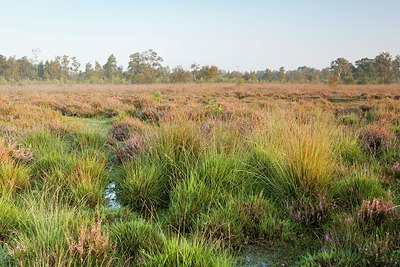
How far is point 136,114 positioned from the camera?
1197 cm

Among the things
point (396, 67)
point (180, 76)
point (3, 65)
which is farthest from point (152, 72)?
point (396, 67)

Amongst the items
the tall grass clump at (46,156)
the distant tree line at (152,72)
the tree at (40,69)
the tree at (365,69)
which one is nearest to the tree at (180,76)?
the distant tree line at (152,72)

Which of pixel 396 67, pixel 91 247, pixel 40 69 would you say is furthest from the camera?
pixel 40 69

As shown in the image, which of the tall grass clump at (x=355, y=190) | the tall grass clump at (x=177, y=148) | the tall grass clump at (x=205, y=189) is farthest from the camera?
the tall grass clump at (x=177, y=148)

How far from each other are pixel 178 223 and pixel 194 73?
62.8 m

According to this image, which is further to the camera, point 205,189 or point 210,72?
point 210,72

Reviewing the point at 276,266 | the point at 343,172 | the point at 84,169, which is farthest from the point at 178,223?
the point at 343,172

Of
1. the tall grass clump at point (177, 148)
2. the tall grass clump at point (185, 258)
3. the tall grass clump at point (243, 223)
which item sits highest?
the tall grass clump at point (177, 148)

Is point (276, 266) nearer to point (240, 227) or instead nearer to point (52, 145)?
point (240, 227)

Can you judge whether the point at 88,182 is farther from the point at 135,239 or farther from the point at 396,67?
the point at 396,67

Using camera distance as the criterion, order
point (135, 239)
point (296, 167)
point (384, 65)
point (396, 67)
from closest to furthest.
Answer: point (135, 239) → point (296, 167) → point (384, 65) → point (396, 67)

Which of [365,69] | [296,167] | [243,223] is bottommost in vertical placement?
[243,223]

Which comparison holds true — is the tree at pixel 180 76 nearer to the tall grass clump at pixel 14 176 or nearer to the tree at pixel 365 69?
the tree at pixel 365 69

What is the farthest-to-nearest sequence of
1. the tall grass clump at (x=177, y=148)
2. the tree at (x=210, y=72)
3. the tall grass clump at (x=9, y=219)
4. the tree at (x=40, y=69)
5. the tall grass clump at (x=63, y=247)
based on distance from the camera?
the tree at (x=40, y=69) < the tree at (x=210, y=72) < the tall grass clump at (x=177, y=148) < the tall grass clump at (x=9, y=219) < the tall grass clump at (x=63, y=247)
